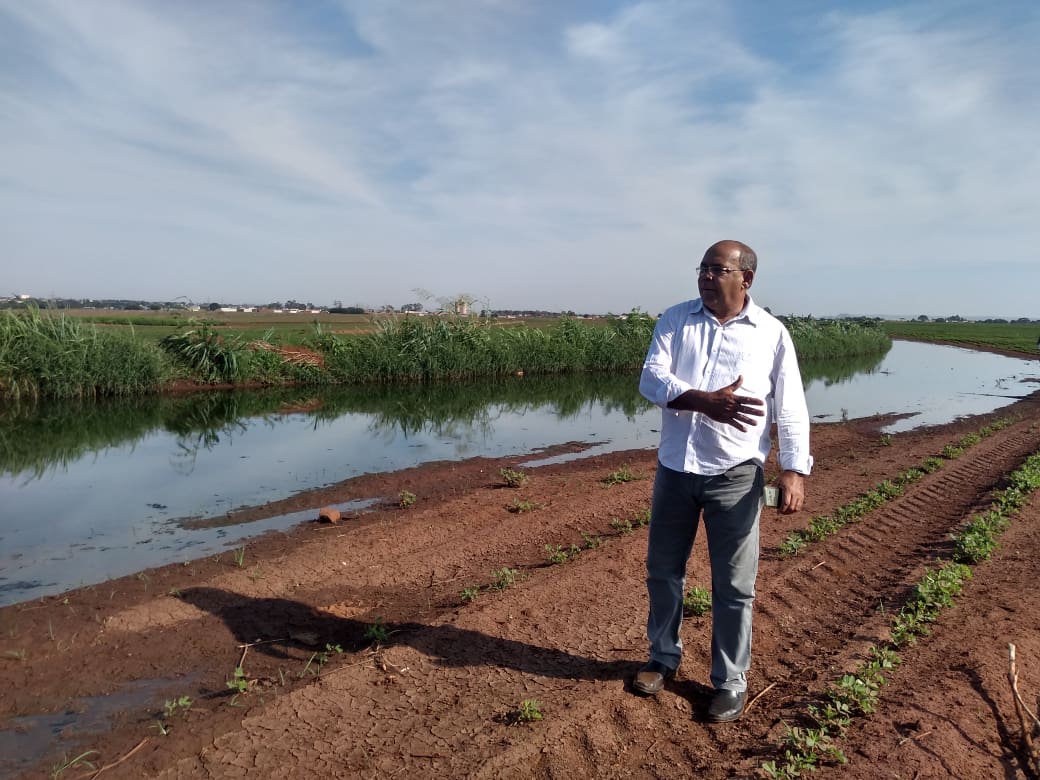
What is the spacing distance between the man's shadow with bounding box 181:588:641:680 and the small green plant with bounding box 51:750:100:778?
1.13 metres

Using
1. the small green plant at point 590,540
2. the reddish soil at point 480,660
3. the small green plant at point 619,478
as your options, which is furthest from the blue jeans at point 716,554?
the small green plant at point 619,478

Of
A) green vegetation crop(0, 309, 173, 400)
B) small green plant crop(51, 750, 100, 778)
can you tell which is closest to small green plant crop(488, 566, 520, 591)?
small green plant crop(51, 750, 100, 778)

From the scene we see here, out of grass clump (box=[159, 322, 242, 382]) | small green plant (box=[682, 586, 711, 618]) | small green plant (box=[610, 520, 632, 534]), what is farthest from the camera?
grass clump (box=[159, 322, 242, 382])

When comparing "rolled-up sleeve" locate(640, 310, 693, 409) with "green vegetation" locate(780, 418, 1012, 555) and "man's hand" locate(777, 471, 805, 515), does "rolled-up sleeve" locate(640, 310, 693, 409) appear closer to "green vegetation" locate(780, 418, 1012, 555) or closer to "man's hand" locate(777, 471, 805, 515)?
"man's hand" locate(777, 471, 805, 515)

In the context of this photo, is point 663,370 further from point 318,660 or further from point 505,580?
point 318,660

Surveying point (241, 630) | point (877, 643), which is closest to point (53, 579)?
point (241, 630)

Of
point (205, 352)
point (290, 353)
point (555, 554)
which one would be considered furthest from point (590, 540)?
point (290, 353)

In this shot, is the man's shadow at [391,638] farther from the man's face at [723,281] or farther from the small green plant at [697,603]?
the man's face at [723,281]

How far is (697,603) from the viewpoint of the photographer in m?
4.26

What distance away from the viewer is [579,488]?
788 cm

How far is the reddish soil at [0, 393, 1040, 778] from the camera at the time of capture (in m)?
2.96

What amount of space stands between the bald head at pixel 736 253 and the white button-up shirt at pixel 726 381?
0.53 ft

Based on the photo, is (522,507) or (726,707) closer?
(726,707)

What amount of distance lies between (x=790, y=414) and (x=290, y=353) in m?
19.2
